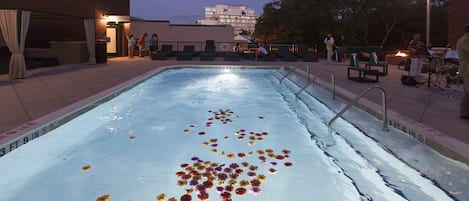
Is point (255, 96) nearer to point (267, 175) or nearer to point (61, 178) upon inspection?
point (267, 175)

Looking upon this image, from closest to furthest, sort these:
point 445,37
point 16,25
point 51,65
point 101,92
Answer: point 101,92, point 16,25, point 51,65, point 445,37

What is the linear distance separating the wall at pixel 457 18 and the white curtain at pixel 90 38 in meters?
13.8

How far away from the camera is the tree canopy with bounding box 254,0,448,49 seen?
24.5m

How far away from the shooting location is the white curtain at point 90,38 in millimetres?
13945

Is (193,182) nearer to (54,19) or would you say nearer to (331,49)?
(331,49)

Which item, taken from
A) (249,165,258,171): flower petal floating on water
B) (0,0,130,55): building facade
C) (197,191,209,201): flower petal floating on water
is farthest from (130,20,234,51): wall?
(197,191,209,201): flower petal floating on water

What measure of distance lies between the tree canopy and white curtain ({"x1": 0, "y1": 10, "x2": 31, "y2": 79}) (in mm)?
18469

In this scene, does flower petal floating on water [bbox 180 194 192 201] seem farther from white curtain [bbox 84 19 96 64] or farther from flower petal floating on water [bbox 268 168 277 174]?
white curtain [bbox 84 19 96 64]

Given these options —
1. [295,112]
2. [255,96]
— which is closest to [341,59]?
[255,96]

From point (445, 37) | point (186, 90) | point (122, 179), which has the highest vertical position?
point (445, 37)

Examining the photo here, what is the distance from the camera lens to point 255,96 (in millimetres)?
9195

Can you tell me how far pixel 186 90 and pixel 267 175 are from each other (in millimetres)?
6294

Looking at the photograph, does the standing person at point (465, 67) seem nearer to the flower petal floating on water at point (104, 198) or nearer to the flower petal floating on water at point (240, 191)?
the flower petal floating on water at point (240, 191)

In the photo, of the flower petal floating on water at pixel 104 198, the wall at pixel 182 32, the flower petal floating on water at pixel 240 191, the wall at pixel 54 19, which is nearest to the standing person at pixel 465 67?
the flower petal floating on water at pixel 240 191
